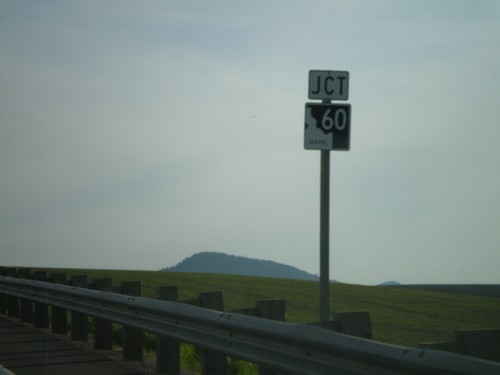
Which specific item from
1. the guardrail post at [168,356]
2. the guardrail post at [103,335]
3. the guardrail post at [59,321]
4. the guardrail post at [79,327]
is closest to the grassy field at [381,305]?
the guardrail post at [79,327]

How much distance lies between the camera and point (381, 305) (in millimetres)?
23266

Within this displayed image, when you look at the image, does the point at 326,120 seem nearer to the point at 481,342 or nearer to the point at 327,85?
the point at 327,85

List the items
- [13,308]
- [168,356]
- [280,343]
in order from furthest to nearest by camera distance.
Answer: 1. [13,308]
2. [168,356]
3. [280,343]

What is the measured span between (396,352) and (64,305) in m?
8.58

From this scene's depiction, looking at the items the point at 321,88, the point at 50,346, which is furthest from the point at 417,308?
the point at 321,88

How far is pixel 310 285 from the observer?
1190 inches

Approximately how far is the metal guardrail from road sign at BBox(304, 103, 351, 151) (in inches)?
80.3

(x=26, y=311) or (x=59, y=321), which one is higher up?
(x=59, y=321)

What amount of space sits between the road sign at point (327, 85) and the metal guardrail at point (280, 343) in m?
2.46

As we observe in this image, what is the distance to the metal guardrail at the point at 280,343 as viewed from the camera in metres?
5.89

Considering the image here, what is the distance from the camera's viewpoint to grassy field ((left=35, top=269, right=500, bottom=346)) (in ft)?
55.1

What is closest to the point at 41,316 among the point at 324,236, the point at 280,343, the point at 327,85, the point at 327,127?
the point at 324,236

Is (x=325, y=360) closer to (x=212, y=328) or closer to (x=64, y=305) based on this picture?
(x=212, y=328)

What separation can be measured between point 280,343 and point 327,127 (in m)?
2.79
